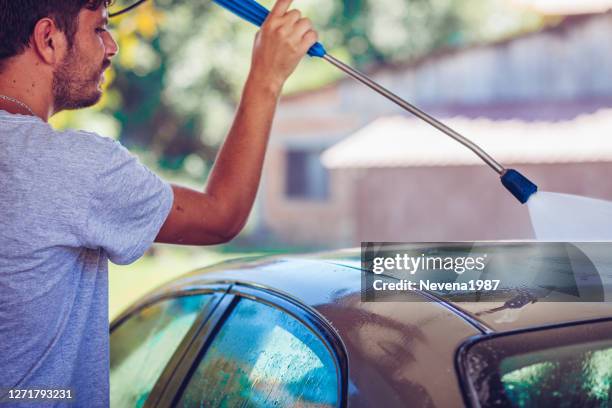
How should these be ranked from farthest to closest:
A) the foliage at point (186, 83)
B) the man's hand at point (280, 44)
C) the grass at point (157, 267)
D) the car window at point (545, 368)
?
the foliage at point (186, 83), the grass at point (157, 267), the man's hand at point (280, 44), the car window at point (545, 368)

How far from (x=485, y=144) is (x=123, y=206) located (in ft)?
33.2

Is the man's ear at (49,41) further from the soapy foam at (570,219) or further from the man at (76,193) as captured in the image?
the soapy foam at (570,219)

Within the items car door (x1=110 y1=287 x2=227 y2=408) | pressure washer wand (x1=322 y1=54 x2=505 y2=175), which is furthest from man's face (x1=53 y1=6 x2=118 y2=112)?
car door (x1=110 y1=287 x2=227 y2=408)

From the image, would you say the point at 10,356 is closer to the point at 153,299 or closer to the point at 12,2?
the point at 12,2

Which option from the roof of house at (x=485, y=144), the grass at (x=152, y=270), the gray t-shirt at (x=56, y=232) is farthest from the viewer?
the grass at (x=152, y=270)

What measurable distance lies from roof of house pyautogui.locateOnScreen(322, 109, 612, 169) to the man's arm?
357 inches

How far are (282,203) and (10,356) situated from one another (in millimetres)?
18007

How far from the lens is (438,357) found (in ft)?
4.94

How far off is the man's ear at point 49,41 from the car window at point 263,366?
0.79 metres

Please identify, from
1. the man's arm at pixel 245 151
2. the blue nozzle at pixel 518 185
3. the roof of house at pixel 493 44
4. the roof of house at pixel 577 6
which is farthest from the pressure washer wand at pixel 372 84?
the roof of house at pixel 577 6

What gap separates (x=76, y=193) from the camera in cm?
157

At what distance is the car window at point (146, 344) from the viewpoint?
2.58 metres

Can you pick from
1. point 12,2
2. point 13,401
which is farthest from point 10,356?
point 12,2
